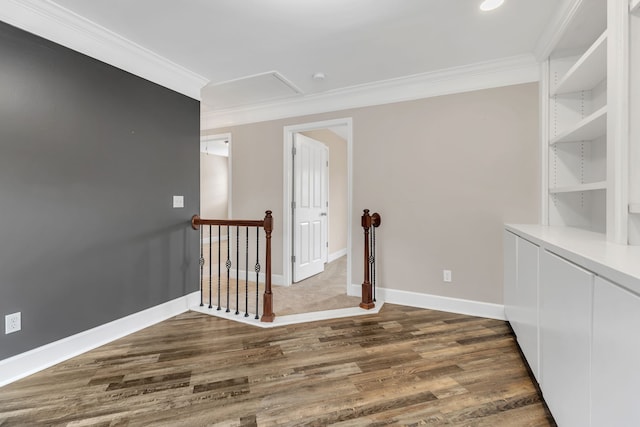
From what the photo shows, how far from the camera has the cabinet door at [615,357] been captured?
2.48 feet

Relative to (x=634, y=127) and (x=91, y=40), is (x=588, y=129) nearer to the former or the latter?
(x=634, y=127)

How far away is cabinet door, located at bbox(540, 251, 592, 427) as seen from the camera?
3.34 feet

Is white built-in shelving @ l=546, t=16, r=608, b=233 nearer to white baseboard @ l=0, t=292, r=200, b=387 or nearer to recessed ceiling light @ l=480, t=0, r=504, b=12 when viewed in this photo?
recessed ceiling light @ l=480, t=0, r=504, b=12

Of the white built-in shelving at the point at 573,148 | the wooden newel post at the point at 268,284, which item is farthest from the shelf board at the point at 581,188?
the wooden newel post at the point at 268,284

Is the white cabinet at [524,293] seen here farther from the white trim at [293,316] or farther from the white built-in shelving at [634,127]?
the white trim at [293,316]

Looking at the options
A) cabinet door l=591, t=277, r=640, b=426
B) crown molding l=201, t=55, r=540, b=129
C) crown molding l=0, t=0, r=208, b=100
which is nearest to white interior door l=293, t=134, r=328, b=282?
crown molding l=201, t=55, r=540, b=129

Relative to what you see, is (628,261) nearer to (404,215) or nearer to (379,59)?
(404,215)

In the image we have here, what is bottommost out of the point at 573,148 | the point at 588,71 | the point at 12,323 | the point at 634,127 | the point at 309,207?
the point at 12,323

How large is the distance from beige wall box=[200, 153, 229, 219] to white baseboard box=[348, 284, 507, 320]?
17.6 ft

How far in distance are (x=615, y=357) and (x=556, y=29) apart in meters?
2.26

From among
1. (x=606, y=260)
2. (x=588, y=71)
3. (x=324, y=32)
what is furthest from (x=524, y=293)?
(x=324, y=32)

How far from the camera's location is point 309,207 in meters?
4.11

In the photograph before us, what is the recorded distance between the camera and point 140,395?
62.5 inches

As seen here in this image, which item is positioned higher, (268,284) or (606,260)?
(606,260)
